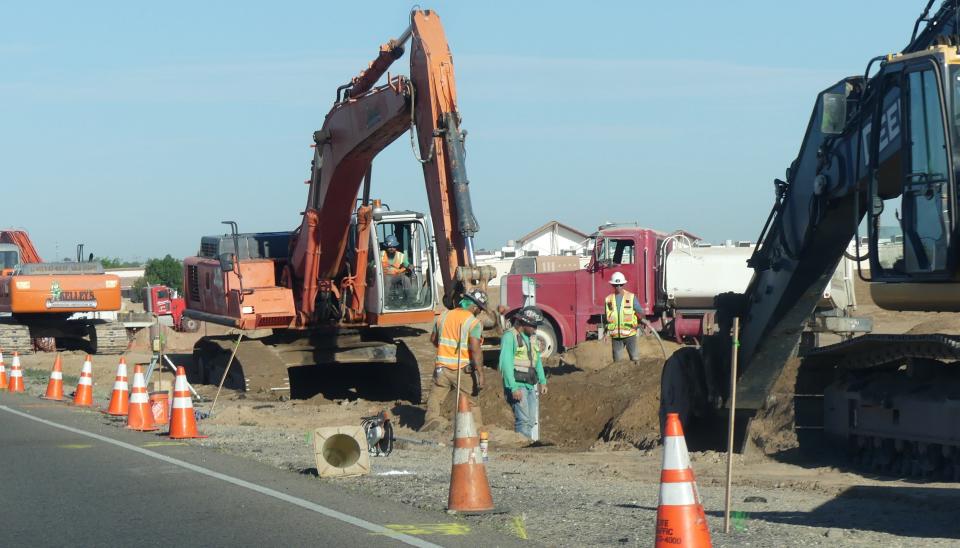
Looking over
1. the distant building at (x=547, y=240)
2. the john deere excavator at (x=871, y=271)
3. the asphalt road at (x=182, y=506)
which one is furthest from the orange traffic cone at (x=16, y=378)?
the distant building at (x=547, y=240)

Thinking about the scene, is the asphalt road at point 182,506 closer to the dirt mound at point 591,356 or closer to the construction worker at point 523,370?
the construction worker at point 523,370

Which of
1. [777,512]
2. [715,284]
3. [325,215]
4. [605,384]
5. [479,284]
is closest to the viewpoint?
[777,512]

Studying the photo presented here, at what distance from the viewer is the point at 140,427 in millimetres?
17078

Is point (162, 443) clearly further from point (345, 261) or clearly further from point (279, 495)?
point (345, 261)

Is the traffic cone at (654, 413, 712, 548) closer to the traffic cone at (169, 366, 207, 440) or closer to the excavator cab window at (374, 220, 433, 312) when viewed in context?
the traffic cone at (169, 366, 207, 440)

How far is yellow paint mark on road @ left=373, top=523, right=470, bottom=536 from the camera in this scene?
9.25 meters

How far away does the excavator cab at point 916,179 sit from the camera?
8977 mm

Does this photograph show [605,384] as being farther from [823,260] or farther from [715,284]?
[715,284]

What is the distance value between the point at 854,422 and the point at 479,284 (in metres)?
5.05

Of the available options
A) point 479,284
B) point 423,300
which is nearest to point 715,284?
point 423,300

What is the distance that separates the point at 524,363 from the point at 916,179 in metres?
6.66

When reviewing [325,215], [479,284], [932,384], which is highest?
[325,215]

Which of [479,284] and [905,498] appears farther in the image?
[479,284]

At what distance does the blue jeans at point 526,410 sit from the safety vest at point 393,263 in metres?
6.40
